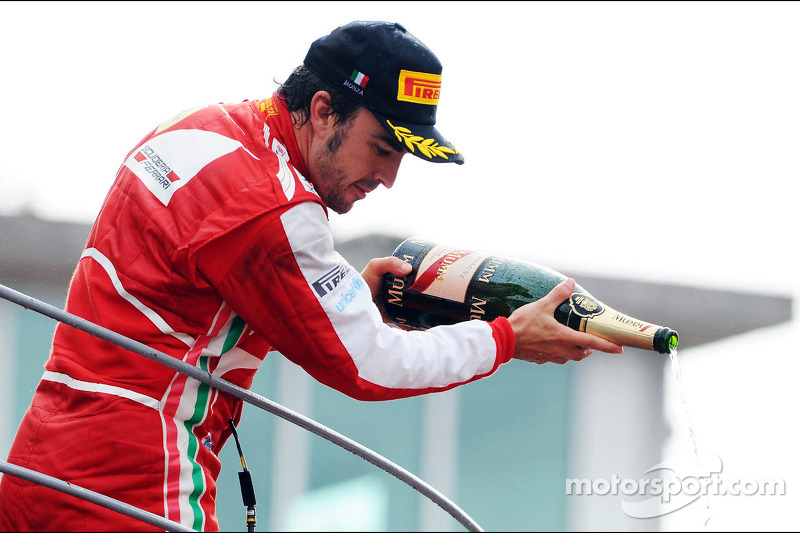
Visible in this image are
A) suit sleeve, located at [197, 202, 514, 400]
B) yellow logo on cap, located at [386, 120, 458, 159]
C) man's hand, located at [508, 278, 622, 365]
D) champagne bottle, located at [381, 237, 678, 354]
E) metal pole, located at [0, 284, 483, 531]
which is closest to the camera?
metal pole, located at [0, 284, 483, 531]

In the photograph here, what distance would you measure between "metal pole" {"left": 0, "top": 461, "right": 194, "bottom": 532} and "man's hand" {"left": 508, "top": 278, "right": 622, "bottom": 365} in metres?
0.93

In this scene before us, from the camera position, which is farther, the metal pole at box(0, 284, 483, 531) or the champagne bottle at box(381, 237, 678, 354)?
the champagne bottle at box(381, 237, 678, 354)

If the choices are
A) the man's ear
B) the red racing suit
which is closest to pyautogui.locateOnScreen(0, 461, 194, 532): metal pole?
the red racing suit

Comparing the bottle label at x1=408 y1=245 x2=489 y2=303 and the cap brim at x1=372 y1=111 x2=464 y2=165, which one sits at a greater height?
the cap brim at x1=372 y1=111 x2=464 y2=165

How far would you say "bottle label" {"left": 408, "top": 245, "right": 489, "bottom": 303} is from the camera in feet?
9.25

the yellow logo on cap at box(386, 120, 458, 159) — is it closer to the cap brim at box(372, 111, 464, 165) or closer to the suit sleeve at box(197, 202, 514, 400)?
the cap brim at box(372, 111, 464, 165)

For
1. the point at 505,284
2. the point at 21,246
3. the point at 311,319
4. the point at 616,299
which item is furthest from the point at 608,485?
the point at 311,319

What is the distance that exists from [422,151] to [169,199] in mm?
581

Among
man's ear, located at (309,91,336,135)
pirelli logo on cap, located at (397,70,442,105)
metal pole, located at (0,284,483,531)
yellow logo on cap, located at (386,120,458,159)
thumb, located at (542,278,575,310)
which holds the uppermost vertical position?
pirelli logo on cap, located at (397,70,442,105)

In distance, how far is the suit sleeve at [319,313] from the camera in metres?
2.18

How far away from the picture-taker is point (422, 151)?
2414mm

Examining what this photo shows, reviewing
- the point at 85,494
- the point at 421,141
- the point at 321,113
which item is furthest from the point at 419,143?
the point at 85,494

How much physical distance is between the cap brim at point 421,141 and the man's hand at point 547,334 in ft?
1.32

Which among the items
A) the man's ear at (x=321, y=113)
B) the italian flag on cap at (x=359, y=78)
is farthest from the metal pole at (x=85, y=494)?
the italian flag on cap at (x=359, y=78)
